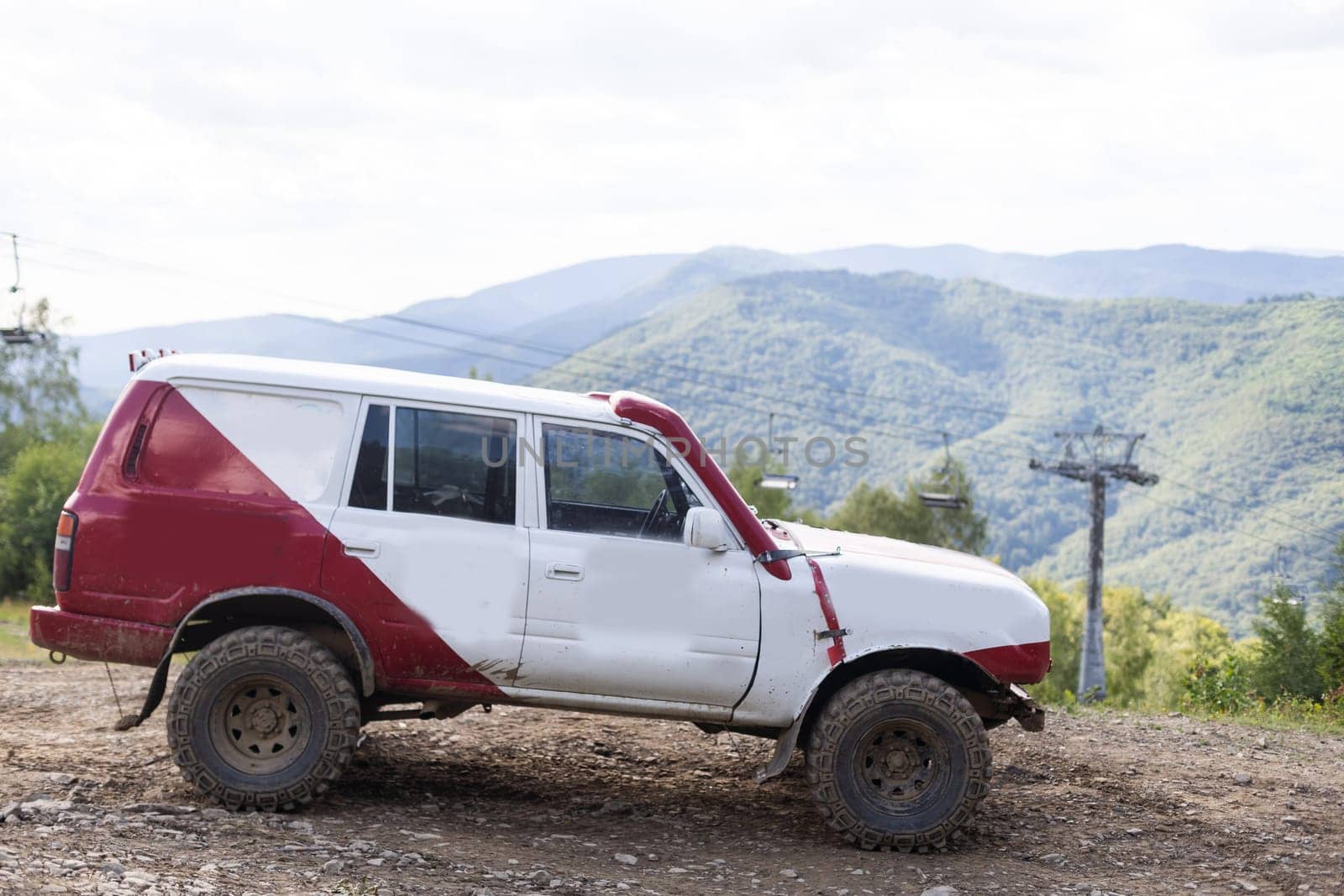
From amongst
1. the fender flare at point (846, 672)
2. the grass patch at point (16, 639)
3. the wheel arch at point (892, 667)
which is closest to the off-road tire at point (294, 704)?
the fender flare at point (846, 672)

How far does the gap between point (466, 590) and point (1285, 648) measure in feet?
43.8

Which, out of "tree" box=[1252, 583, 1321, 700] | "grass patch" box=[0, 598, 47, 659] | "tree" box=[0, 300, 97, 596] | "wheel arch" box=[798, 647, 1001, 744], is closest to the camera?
"wheel arch" box=[798, 647, 1001, 744]

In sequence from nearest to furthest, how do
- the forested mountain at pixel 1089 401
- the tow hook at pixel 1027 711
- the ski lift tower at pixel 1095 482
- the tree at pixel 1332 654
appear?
the tow hook at pixel 1027 711 → the tree at pixel 1332 654 → the forested mountain at pixel 1089 401 → the ski lift tower at pixel 1095 482

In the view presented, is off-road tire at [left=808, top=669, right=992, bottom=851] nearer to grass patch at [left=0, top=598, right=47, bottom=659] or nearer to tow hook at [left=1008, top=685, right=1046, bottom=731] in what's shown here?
tow hook at [left=1008, top=685, right=1046, bottom=731]

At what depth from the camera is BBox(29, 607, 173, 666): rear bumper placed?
18.9ft

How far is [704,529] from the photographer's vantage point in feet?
18.8

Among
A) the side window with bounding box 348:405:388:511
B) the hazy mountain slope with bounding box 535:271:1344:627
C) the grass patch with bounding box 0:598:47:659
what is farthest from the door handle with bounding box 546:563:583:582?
the hazy mountain slope with bounding box 535:271:1344:627

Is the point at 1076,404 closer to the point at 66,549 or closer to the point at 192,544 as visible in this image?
the point at 192,544

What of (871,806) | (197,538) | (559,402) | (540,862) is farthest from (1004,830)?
(197,538)

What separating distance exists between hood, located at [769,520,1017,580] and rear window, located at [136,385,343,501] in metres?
2.33

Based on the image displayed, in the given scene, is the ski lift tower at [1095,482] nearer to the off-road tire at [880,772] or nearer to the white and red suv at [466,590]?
the off-road tire at [880,772]

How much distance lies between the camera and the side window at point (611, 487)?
231 inches

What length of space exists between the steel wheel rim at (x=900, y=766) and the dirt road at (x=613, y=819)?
0.90 ft

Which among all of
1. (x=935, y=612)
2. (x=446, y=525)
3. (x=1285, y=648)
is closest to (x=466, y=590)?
(x=446, y=525)
